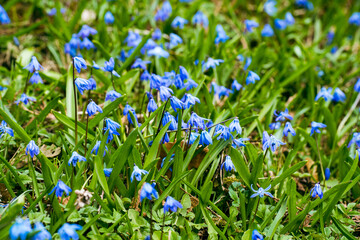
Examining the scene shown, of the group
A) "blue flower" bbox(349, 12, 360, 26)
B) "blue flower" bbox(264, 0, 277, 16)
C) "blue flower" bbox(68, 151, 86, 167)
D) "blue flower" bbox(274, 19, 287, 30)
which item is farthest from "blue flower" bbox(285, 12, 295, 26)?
"blue flower" bbox(68, 151, 86, 167)

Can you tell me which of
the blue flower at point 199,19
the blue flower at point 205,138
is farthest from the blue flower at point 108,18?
the blue flower at point 205,138

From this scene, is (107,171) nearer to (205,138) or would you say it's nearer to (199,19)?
(205,138)

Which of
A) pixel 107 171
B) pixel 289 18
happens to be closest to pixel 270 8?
pixel 289 18

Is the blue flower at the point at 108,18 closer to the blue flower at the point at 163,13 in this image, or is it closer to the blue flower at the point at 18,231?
the blue flower at the point at 163,13

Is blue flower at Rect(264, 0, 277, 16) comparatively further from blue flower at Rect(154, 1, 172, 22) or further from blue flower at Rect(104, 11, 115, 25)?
blue flower at Rect(104, 11, 115, 25)

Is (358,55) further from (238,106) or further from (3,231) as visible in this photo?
(3,231)

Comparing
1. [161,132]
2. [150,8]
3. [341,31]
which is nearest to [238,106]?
[161,132]

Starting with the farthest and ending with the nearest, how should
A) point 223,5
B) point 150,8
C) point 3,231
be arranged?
1. point 223,5
2. point 150,8
3. point 3,231

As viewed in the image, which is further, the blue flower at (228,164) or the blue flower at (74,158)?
the blue flower at (228,164)

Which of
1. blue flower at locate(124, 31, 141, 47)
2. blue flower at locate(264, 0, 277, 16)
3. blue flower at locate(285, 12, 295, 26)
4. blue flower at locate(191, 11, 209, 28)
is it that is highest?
blue flower at locate(124, 31, 141, 47)

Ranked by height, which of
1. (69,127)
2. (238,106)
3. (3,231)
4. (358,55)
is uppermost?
(69,127)

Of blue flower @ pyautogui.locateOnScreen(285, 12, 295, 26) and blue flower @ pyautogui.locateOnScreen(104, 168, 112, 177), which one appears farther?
blue flower @ pyautogui.locateOnScreen(285, 12, 295, 26)
